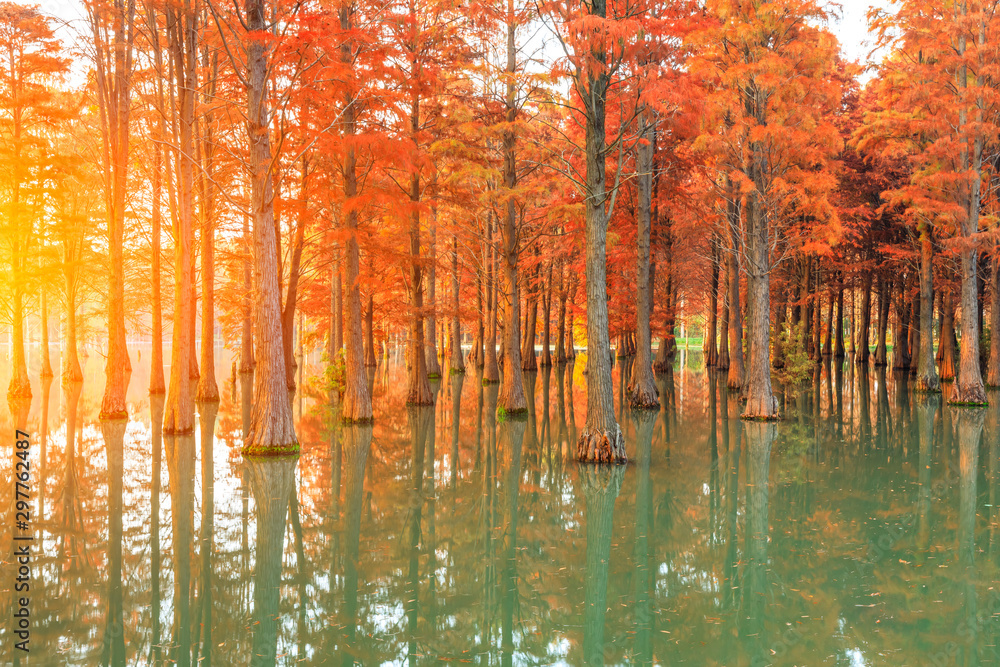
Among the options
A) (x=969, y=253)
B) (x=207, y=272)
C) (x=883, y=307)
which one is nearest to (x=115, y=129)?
(x=207, y=272)

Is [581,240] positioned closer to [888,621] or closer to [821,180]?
[821,180]

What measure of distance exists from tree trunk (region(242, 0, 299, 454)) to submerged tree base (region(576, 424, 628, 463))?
5.44 meters

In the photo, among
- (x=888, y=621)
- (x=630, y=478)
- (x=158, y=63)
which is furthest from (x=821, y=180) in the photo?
(x=158, y=63)

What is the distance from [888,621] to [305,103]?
15618 mm

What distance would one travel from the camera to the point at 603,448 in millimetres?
12039

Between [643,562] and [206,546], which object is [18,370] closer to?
[206,546]

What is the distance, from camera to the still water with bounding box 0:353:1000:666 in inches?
199

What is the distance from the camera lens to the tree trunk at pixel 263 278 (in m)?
12.9

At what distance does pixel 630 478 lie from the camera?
10.9 metres

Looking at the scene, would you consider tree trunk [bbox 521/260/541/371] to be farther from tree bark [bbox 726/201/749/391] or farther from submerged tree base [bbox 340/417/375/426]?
submerged tree base [bbox 340/417/375/426]

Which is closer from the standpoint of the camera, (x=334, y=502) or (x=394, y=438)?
(x=334, y=502)

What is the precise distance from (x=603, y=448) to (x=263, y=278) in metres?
7.14

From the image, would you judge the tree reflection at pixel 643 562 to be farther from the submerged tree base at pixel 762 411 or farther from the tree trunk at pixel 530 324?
the tree trunk at pixel 530 324

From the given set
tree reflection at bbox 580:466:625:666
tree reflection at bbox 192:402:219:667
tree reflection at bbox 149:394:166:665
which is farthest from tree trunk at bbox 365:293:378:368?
tree reflection at bbox 580:466:625:666
